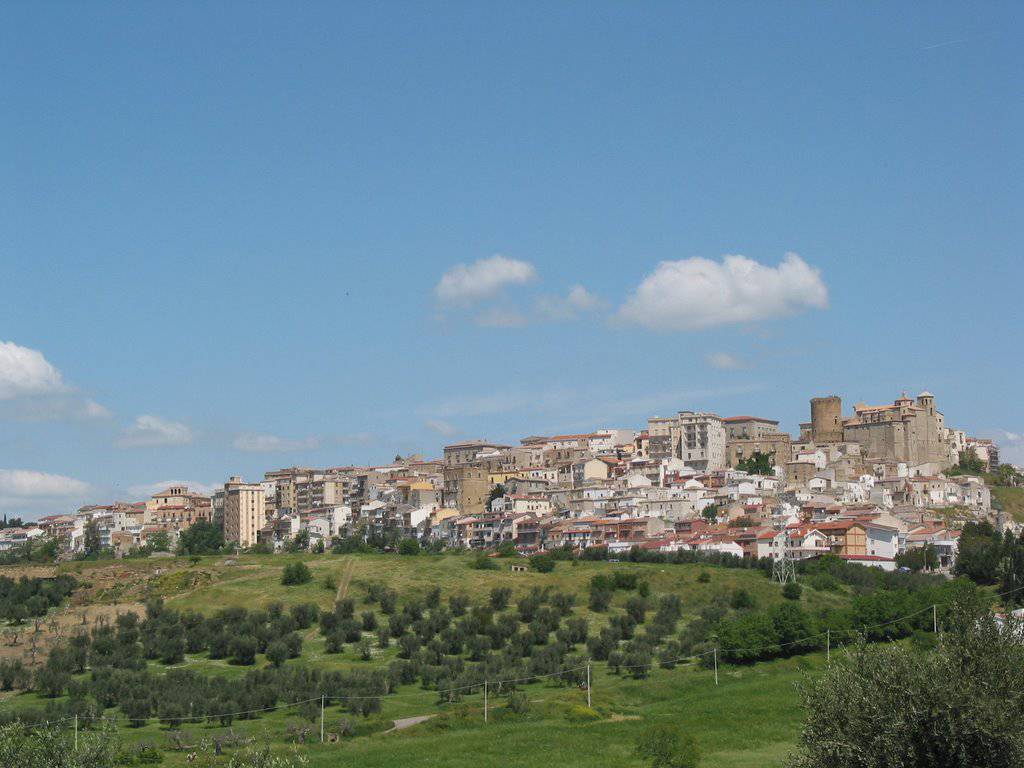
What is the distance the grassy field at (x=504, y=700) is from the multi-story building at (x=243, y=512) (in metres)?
58.2

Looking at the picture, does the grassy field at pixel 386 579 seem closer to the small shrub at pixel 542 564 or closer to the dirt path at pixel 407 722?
the small shrub at pixel 542 564

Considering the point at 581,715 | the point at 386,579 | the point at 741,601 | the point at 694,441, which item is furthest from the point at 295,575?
the point at 694,441

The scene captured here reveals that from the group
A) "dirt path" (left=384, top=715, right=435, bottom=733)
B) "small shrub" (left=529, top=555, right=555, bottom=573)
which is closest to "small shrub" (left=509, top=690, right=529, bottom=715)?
"dirt path" (left=384, top=715, right=435, bottom=733)

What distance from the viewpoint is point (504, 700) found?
5078 centimetres

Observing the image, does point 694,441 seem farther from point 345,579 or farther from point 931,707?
point 931,707

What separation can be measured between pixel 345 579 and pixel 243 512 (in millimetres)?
65935

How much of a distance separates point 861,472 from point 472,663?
3090 inches

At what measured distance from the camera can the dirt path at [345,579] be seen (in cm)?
7706

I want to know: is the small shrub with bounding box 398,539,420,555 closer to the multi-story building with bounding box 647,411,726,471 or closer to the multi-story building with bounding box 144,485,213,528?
the multi-story building with bounding box 647,411,726,471

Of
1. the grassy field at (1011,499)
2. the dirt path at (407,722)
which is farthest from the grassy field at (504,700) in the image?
the grassy field at (1011,499)

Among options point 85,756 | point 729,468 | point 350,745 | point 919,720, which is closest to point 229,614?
point 350,745

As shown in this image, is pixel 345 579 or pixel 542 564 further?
pixel 542 564

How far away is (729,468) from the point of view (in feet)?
450

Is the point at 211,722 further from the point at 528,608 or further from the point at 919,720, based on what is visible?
the point at 919,720
